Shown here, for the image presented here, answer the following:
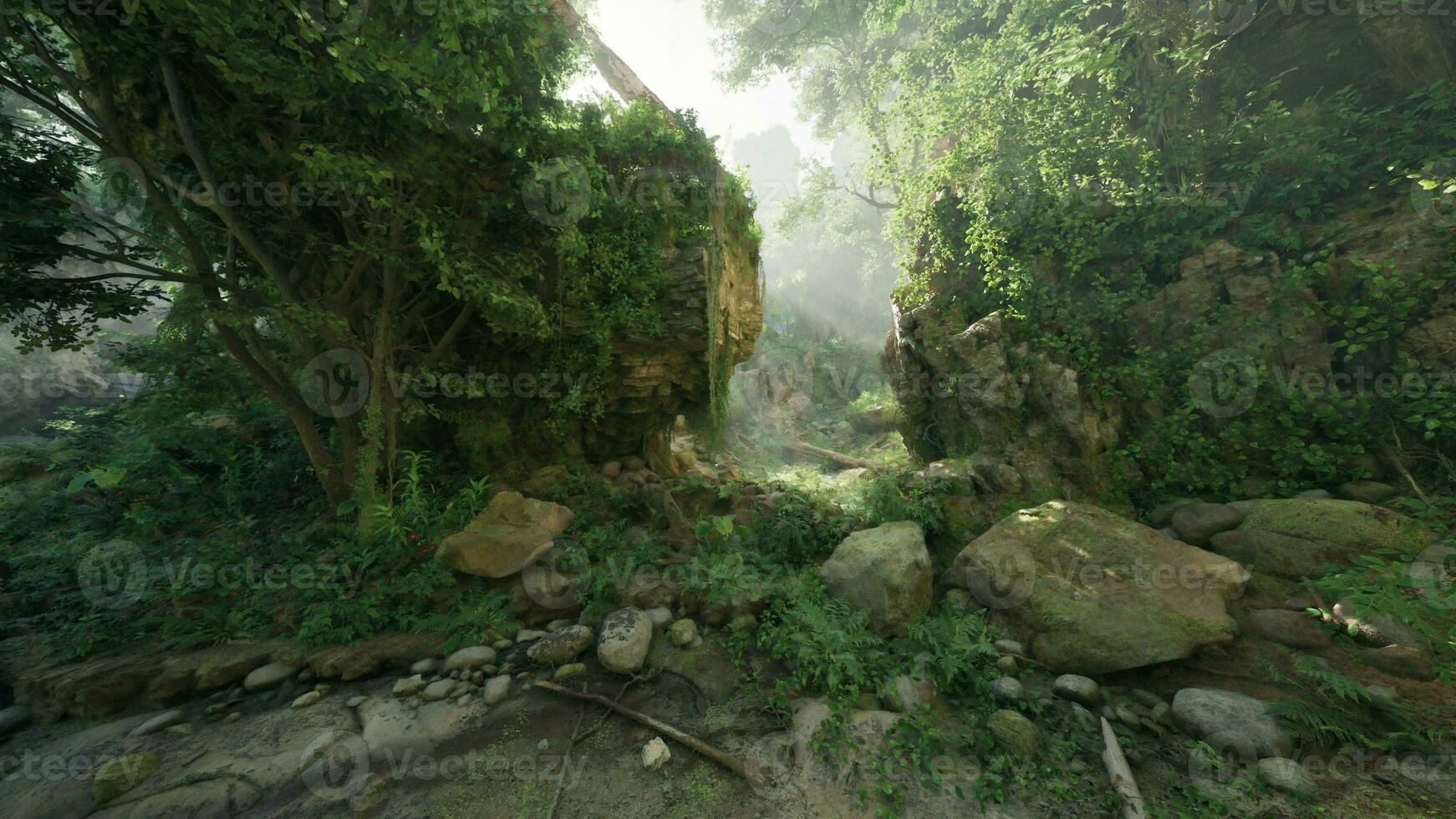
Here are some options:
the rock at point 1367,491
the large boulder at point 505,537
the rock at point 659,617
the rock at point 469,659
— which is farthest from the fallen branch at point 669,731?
the rock at point 1367,491

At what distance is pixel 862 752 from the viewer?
375 cm

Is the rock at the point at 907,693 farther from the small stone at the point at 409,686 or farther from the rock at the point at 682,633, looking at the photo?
the small stone at the point at 409,686

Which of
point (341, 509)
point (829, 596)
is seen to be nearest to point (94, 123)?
point (341, 509)

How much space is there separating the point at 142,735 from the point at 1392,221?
14.7 metres

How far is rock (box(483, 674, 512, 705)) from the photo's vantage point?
4402 millimetres

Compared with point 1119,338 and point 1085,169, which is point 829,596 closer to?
point 1119,338

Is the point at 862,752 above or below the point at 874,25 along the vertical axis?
below

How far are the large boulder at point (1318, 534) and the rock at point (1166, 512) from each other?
0.94 meters

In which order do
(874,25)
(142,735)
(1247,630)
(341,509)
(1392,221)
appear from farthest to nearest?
(874,25), (341,509), (1392,221), (1247,630), (142,735)

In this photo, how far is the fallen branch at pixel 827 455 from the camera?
14759 mm

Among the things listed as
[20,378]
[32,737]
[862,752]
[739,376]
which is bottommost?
[32,737]

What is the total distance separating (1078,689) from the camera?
13.9ft

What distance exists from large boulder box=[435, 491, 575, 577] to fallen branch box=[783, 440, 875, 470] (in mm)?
9316

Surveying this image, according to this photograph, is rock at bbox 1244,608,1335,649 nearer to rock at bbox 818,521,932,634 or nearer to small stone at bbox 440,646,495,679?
rock at bbox 818,521,932,634
